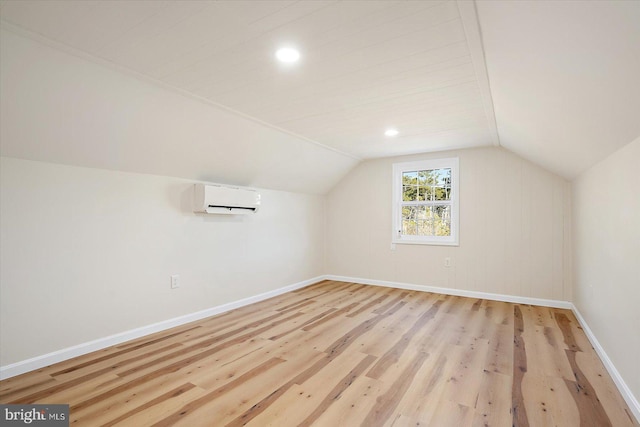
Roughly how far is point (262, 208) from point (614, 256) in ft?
12.7

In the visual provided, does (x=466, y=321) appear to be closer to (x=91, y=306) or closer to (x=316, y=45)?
(x=316, y=45)

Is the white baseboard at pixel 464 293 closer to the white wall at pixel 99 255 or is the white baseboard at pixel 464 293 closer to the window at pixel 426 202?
the window at pixel 426 202

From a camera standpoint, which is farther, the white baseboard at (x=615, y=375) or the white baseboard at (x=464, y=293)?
the white baseboard at (x=464, y=293)

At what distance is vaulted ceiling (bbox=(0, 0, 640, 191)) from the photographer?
1.46 m

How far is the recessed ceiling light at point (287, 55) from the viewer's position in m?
1.98

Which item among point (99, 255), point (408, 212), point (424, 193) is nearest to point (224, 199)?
point (99, 255)

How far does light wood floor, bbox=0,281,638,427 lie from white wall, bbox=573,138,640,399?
0.26 metres

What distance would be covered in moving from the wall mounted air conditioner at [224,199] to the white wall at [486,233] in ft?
7.25

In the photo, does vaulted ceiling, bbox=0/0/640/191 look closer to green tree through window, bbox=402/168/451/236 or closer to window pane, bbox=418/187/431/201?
green tree through window, bbox=402/168/451/236

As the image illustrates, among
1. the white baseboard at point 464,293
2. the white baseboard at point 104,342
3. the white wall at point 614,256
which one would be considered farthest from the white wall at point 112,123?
the white wall at point 614,256

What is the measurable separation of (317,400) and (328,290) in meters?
3.11

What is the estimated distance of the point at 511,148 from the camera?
420 cm

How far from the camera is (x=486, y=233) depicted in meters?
4.60

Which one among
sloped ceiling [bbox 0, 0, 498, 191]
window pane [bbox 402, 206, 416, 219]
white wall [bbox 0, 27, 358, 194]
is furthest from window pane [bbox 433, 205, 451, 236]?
white wall [bbox 0, 27, 358, 194]
